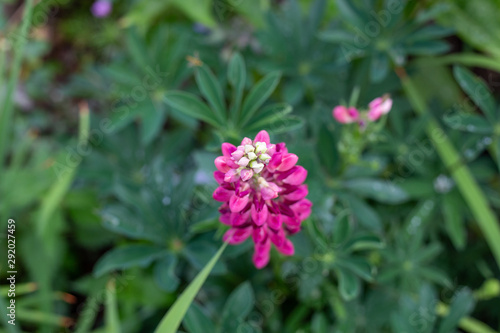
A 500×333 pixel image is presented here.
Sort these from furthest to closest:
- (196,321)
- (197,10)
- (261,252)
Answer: (197,10) < (196,321) < (261,252)

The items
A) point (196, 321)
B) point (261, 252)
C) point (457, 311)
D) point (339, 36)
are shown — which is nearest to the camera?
point (261, 252)

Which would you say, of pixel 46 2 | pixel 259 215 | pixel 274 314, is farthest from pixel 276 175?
pixel 46 2

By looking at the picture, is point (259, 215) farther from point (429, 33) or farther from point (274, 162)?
point (429, 33)

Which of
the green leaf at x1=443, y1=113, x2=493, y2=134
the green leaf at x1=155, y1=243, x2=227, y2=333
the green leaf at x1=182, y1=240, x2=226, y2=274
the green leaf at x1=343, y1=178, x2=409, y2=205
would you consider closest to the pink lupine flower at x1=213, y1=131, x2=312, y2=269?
the green leaf at x1=155, y1=243, x2=227, y2=333

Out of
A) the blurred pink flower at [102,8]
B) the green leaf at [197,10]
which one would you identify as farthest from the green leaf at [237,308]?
the blurred pink flower at [102,8]

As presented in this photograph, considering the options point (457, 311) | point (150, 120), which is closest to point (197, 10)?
point (150, 120)
